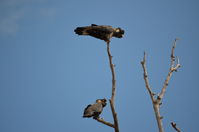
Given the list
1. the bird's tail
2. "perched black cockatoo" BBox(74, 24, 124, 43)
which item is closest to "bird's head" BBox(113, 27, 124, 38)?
"perched black cockatoo" BBox(74, 24, 124, 43)

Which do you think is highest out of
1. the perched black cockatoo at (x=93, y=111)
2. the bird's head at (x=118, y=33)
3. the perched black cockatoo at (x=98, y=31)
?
the bird's head at (x=118, y=33)

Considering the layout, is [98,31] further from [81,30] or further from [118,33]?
[118,33]

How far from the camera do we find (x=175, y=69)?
7.27 meters

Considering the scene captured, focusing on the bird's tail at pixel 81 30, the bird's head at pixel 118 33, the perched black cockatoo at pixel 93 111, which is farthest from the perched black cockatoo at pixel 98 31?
the perched black cockatoo at pixel 93 111

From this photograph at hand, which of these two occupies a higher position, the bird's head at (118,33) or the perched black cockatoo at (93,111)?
the bird's head at (118,33)

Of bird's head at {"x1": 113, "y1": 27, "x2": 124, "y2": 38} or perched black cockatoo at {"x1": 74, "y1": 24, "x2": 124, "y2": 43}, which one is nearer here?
perched black cockatoo at {"x1": 74, "y1": 24, "x2": 124, "y2": 43}

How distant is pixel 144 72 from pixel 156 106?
925 mm

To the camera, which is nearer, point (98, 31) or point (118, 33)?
point (98, 31)

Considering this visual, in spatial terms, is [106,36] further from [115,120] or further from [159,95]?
[115,120]

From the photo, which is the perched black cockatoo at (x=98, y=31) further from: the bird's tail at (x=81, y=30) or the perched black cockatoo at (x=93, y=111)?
the perched black cockatoo at (x=93, y=111)

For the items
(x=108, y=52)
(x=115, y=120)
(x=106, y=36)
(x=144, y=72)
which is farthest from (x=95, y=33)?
(x=115, y=120)

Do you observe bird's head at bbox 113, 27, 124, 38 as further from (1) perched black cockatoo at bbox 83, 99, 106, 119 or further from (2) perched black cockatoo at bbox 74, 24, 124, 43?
(1) perched black cockatoo at bbox 83, 99, 106, 119

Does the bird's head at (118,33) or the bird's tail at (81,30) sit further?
the bird's head at (118,33)

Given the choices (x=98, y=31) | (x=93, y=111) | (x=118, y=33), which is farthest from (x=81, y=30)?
(x=93, y=111)
